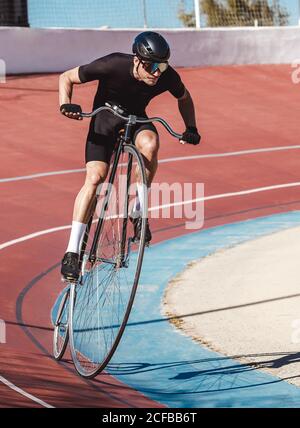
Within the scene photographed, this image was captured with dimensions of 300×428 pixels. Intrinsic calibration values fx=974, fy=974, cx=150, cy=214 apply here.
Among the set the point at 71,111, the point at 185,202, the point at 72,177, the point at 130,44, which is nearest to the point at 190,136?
the point at 71,111

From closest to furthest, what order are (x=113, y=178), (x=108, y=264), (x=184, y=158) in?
(x=113, y=178), (x=108, y=264), (x=184, y=158)

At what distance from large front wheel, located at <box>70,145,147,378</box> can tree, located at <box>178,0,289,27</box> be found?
607 inches

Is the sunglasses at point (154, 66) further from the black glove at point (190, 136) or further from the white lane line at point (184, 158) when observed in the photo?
the white lane line at point (184, 158)

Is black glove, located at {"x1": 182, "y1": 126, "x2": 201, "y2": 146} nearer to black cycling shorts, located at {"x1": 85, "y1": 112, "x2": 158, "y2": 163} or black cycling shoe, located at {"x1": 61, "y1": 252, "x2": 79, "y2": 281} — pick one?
black cycling shorts, located at {"x1": 85, "y1": 112, "x2": 158, "y2": 163}

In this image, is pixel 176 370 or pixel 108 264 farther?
pixel 176 370

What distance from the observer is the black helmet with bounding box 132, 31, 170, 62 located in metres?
6.31

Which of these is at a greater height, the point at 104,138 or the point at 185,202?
the point at 104,138

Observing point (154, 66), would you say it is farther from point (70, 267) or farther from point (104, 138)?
point (70, 267)

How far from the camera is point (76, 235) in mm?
6719

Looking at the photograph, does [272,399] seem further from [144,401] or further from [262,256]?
[262,256]

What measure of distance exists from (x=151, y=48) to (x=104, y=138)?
776 mm

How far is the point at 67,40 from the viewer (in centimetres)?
1969

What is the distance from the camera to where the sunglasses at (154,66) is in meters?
6.45

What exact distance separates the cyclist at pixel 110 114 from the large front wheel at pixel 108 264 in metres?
0.13
